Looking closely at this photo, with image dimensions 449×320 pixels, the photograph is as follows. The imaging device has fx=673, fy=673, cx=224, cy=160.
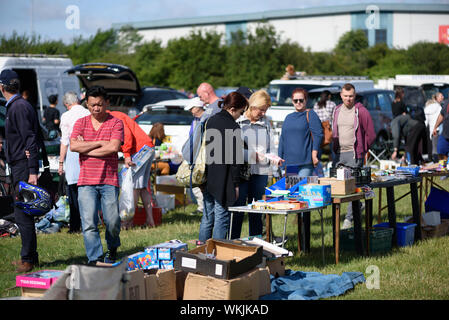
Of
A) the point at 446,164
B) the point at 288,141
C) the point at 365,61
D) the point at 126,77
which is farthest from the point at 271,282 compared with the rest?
the point at 365,61

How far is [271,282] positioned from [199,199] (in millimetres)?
4743

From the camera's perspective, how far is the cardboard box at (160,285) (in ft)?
17.8

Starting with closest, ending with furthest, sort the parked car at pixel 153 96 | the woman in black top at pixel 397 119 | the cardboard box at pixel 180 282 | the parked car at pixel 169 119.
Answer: the cardboard box at pixel 180 282
the parked car at pixel 169 119
the woman in black top at pixel 397 119
the parked car at pixel 153 96

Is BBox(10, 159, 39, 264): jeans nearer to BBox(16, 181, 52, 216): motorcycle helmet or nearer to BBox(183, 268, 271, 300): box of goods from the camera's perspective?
BBox(16, 181, 52, 216): motorcycle helmet

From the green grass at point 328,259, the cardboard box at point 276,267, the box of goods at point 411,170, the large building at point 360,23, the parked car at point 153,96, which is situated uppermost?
the large building at point 360,23

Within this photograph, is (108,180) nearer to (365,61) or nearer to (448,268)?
(448,268)

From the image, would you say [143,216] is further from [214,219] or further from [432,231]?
[432,231]

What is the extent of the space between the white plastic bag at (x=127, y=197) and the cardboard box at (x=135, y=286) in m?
4.18

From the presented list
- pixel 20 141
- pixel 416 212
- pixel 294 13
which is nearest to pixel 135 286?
pixel 20 141

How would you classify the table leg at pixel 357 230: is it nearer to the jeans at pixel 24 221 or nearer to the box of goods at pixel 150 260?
the box of goods at pixel 150 260

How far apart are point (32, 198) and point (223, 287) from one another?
261 centimetres

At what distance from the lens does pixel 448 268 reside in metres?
7.28

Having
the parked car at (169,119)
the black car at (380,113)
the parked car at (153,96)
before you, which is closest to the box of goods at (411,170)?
the parked car at (169,119)

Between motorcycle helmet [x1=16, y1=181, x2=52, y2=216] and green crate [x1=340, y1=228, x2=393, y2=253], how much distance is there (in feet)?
11.7
